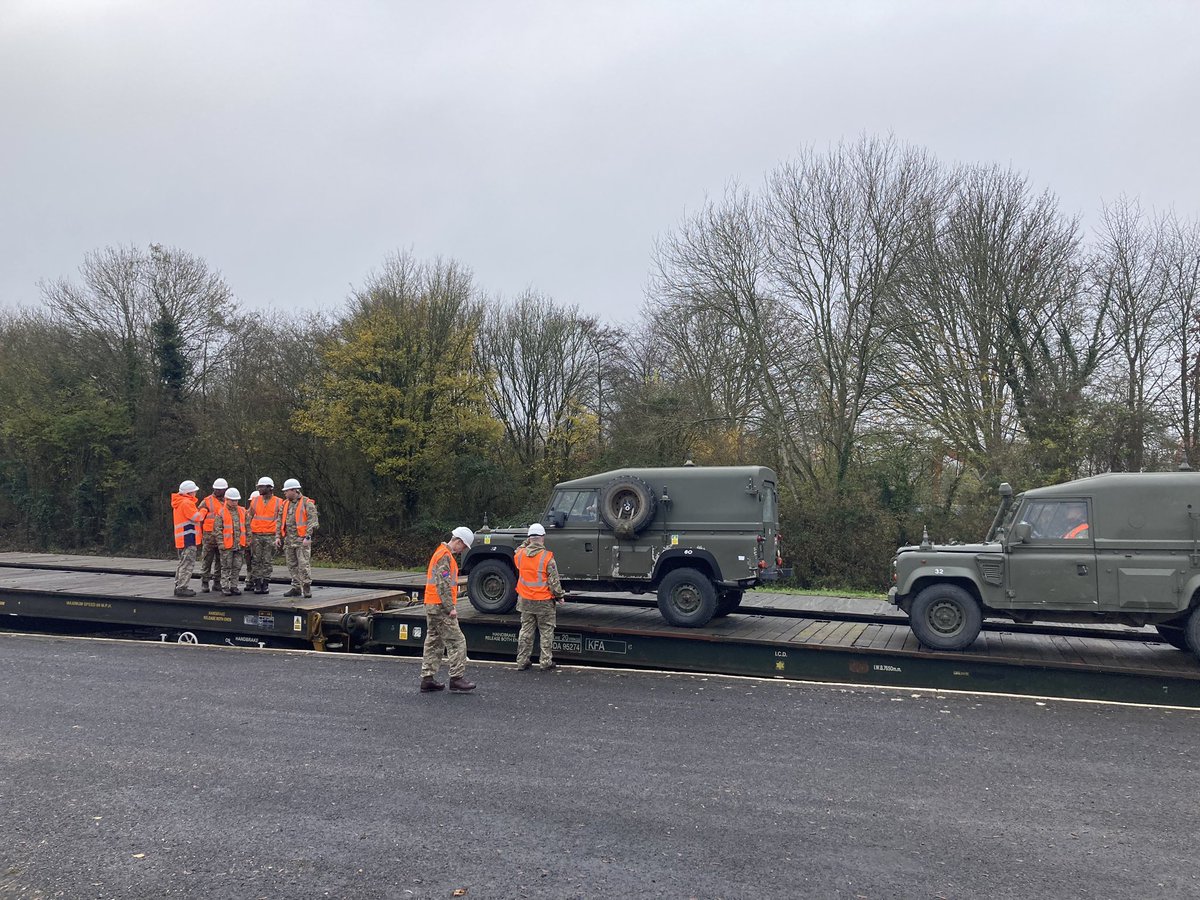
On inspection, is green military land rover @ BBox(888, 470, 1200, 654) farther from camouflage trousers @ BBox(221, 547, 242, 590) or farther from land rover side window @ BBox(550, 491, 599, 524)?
camouflage trousers @ BBox(221, 547, 242, 590)

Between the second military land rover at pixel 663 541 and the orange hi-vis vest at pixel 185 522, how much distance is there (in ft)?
13.6

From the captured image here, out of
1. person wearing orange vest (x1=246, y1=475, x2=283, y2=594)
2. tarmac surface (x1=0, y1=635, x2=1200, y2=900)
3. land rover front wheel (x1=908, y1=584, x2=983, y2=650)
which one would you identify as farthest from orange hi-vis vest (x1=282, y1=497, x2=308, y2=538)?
land rover front wheel (x1=908, y1=584, x2=983, y2=650)

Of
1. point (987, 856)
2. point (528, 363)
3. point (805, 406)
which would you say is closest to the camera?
point (987, 856)

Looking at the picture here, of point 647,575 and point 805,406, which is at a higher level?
point 805,406

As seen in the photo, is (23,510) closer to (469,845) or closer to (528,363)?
(528,363)

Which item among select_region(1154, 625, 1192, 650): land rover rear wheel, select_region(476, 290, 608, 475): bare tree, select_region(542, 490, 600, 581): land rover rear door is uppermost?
select_region(476, 290, 608, 475): bare tree

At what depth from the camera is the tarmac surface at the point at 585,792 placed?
15.4 ft

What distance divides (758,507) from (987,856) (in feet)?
20.3

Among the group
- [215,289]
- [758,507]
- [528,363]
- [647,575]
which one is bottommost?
[647,575]

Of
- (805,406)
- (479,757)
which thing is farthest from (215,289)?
(479,757)

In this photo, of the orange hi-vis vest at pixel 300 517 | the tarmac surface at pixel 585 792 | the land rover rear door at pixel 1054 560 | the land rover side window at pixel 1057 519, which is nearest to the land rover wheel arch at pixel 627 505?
the tarmac surface at pixel 585 792

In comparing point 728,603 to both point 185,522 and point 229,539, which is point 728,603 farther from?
point 185,522

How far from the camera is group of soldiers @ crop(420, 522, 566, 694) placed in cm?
887

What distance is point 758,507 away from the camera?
35.9 ft
